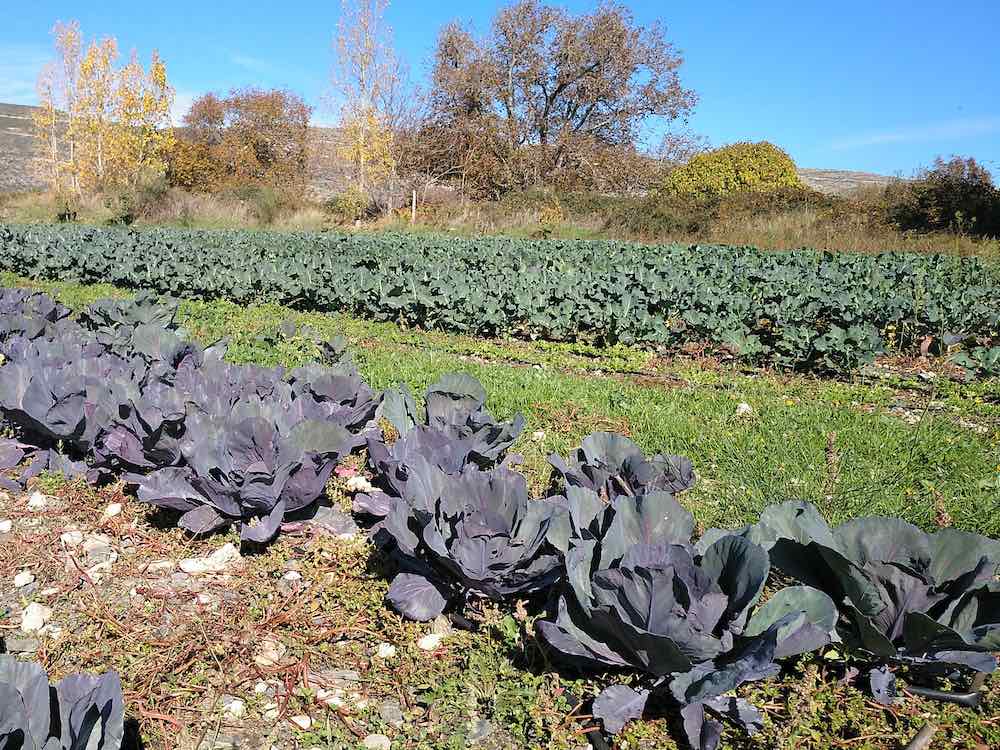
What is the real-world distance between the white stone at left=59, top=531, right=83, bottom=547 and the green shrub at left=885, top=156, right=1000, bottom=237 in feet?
74.0

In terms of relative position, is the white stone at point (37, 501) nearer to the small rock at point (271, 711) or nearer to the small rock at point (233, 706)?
the small rock at point (233, 706)

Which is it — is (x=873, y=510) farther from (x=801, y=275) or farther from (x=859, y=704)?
(x=801, y=275)

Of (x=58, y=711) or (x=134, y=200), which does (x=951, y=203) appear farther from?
(x=134, y=200)

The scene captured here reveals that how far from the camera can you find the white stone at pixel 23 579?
278 cm

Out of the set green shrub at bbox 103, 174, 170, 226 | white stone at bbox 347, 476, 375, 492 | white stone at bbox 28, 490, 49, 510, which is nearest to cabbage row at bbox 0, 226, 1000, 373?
white stone at bbox 347, 476, 375, 492

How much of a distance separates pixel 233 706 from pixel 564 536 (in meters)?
1.11

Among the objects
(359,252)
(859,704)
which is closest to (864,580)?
(859,704)

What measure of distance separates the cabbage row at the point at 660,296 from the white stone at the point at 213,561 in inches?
193

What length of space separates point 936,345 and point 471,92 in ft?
104

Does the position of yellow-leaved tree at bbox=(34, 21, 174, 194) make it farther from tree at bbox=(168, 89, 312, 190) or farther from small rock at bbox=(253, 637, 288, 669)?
small rock at bbox=(253, 637, 288, 669)

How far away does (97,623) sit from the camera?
2.53 metres

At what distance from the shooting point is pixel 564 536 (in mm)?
2303

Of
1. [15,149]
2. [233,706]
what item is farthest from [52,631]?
[15,149]

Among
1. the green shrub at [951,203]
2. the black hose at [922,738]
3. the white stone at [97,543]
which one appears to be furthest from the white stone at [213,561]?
the green shrub at [951,203]
